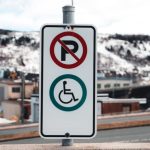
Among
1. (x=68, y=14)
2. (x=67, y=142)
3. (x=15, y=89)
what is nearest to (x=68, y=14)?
(x=68, y=14)

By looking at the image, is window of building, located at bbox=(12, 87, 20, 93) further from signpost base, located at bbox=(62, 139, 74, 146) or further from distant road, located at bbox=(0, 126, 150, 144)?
signpost base, located at bbox=(62, 139, 74, 146)

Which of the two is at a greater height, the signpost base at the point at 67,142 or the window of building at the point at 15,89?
the window of building at the point at 15,89

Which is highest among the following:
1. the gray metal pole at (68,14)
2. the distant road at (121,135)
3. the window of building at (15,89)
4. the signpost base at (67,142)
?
the window of building at (15,89)

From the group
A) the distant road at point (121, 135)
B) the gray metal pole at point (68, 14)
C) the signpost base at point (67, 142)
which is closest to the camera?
the gray metal pole at point (68, 14)

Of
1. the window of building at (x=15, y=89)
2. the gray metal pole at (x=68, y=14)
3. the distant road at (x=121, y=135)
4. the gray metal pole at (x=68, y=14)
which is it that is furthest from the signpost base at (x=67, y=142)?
the window of building at (x=15, y=89)

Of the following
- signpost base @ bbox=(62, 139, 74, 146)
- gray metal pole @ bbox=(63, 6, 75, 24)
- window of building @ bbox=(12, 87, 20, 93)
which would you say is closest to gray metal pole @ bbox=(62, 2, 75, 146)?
gray metal pole @ bbox=(63, 6, 75, 24)

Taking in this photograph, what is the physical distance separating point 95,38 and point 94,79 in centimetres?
17

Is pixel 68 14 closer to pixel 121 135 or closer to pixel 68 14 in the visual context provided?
pixel 68 14

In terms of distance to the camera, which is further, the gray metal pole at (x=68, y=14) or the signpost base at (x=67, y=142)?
the signpost base at (x=67, y=142)

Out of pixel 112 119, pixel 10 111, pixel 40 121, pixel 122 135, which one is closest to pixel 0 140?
pixel 122 135

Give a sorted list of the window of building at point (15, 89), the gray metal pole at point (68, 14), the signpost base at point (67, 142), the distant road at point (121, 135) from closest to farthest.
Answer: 1. the gray metal pole at point (68, 14)
2. the signpost base at point (67, 142)
3. the distant road at point (121, 135)
4. the window of building at point (15, 89)

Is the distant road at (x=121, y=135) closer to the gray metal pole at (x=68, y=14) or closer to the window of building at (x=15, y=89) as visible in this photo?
the gray metal pole at (x=68, y=14)

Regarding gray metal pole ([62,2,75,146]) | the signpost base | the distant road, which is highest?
gray metal pole ([62,2,75,146])

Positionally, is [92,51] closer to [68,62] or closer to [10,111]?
[68,62]
